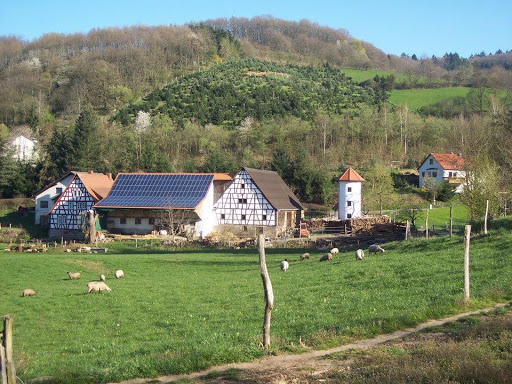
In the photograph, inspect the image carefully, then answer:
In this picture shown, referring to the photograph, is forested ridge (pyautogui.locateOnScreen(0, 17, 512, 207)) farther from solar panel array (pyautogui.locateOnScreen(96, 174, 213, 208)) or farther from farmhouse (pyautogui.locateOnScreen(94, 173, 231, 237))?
farmhouse (pyautogui.locateOnScreen(94, 173, 231, 237))

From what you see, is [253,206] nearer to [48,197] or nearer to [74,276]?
[48,197]

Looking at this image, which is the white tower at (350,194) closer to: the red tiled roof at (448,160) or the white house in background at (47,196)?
the red tiled roof at (448,160)

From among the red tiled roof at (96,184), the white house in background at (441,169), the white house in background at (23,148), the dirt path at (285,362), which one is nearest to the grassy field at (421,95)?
the white house in background at (441,169)

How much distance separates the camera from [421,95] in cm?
14100

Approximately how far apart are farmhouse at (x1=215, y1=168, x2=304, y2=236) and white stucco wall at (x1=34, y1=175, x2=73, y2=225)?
1800 centimetres

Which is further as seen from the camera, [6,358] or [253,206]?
[253,206]

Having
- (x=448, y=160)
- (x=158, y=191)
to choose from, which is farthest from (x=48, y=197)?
(x=448, y=160)

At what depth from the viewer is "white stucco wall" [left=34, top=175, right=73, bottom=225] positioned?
66.7 metres

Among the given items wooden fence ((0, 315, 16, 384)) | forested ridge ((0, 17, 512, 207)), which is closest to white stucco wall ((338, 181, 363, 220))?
forested ridge ((0, 17, 512, 207))

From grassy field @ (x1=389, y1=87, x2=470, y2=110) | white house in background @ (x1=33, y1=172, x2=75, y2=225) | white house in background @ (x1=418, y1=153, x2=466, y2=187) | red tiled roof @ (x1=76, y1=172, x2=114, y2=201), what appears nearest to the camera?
red tiled roof @ (x1=76, y1=172, x2=114, y2=201)

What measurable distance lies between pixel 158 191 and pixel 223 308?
44.8m

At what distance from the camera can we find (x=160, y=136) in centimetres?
9175

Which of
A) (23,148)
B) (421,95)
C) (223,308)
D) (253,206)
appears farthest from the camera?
(421,95)

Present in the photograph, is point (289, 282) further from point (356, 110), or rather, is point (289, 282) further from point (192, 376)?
point (356, 110)
